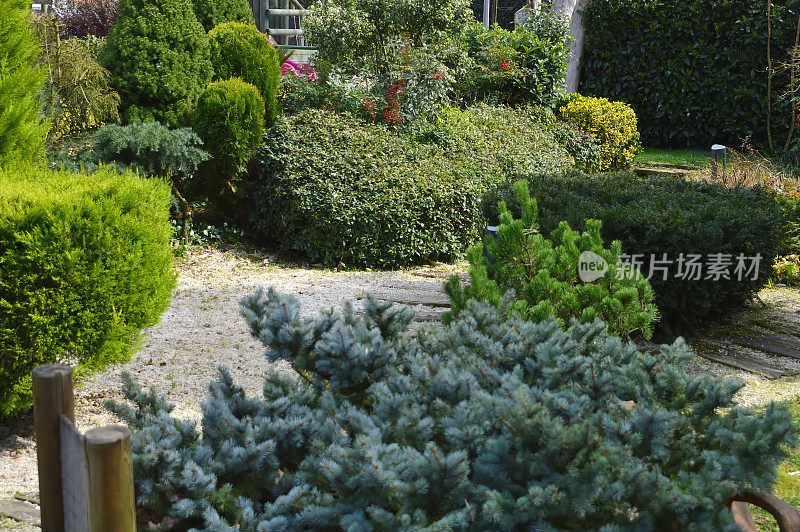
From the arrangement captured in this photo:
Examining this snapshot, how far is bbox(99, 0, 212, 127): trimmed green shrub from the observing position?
23.7ft

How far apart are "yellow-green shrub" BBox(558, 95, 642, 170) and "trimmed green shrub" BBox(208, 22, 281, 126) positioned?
5.66m

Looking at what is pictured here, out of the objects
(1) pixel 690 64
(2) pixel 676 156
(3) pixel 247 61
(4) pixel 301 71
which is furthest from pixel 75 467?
(1) pixel 690 64

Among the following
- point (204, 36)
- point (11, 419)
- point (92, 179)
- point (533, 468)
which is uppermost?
point (204, 36)

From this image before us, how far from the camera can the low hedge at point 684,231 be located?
4.86 meters

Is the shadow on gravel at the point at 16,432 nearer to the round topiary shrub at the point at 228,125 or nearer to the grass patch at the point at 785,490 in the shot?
the grass patch at the point at 785,490

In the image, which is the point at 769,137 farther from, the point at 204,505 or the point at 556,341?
the point at 204,505

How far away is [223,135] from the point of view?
24.0ft

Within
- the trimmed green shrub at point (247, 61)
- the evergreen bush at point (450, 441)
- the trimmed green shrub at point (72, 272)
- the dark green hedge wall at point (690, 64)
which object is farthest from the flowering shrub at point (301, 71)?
the evergreen bush at point (450, 441)

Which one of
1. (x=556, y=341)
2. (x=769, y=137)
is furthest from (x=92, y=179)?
(x=769, y=137)

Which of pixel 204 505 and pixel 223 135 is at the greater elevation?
pixel 223 135

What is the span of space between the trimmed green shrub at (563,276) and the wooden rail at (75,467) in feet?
7.14

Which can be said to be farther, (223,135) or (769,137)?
(769,137)

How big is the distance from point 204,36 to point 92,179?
15.0ft

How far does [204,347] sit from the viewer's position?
491 centimetres
